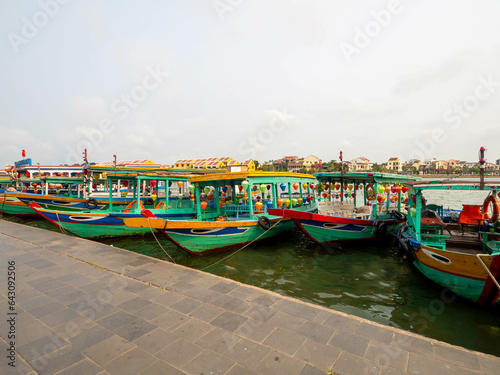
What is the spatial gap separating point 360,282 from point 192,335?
512cm

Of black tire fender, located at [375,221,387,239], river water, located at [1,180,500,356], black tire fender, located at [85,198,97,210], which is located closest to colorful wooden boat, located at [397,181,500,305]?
river water, located at [1,180,500,356]

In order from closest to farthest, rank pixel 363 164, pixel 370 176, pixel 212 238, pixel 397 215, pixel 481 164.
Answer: pixel 481 164 < pixel 212 238 < pixel 370 176 < pixel 397 215 < pixel 363 164

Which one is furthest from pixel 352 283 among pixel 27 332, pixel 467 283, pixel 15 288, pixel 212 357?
pixel 15 288

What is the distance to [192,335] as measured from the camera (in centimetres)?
333

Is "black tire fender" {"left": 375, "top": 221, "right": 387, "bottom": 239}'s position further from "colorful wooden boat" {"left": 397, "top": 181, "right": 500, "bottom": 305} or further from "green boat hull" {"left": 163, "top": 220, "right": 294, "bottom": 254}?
"green boat hull" {"left": 163, "top": 220, "right": 294, "bottom": 254}

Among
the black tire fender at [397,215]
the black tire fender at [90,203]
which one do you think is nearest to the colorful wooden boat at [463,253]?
the black tire fender at [397,215]

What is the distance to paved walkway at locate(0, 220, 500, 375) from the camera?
110 inches

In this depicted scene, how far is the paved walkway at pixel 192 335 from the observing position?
2.81 metres

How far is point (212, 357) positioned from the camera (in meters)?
2.93

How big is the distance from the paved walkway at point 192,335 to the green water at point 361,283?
188 cm

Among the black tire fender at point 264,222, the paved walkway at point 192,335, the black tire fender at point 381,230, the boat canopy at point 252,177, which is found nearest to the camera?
the paved walkway at point 192,335

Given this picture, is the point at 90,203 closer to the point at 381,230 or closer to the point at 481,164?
the point at 381,230

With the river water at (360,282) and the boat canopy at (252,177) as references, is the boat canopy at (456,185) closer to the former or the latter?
the river water at (360,282)

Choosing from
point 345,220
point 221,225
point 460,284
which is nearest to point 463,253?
point 460,284
